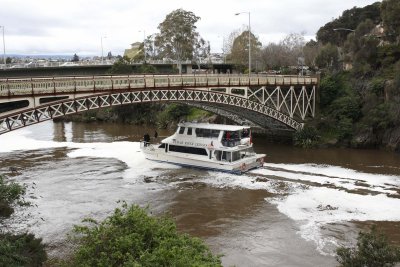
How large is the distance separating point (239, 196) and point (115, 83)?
1358 centimetres

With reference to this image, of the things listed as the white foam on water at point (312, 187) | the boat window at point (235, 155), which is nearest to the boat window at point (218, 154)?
the boat window at point (235, 155)

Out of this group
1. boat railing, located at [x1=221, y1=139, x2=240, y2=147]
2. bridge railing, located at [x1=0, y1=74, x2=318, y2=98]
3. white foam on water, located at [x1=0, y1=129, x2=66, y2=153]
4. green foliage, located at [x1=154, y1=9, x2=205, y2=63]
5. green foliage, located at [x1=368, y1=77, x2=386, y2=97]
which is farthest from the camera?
green foliage, located at [x1=154, y1=9, x2=205, y2=63]

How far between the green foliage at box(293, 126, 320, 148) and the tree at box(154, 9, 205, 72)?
1441 inches

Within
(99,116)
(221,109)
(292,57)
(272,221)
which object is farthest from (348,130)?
(99,116)

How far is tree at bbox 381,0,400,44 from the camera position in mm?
57656

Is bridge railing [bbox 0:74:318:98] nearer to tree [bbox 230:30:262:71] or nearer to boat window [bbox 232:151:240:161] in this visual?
boat window [bbox 232:151:240:161]

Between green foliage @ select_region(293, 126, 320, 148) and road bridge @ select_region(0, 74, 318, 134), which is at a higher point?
road bridge @ select_region(0, 74, 318, 134)

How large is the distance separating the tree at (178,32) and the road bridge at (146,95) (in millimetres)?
29378

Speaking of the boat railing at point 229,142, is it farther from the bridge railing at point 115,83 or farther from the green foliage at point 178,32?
the green foliage at point 178,32

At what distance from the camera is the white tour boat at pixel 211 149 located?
40.5 m

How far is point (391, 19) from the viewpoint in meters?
59.0

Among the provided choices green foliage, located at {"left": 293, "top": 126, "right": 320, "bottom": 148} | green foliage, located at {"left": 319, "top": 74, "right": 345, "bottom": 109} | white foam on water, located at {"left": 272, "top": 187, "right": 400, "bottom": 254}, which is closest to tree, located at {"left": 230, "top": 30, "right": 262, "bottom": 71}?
green foliage, located at {"left": 319, "top": 74, "right": 345, "bottom": 109}

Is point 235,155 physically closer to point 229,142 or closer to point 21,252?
point 229,142

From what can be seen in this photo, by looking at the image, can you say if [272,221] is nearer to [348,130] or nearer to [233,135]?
[233,135]
